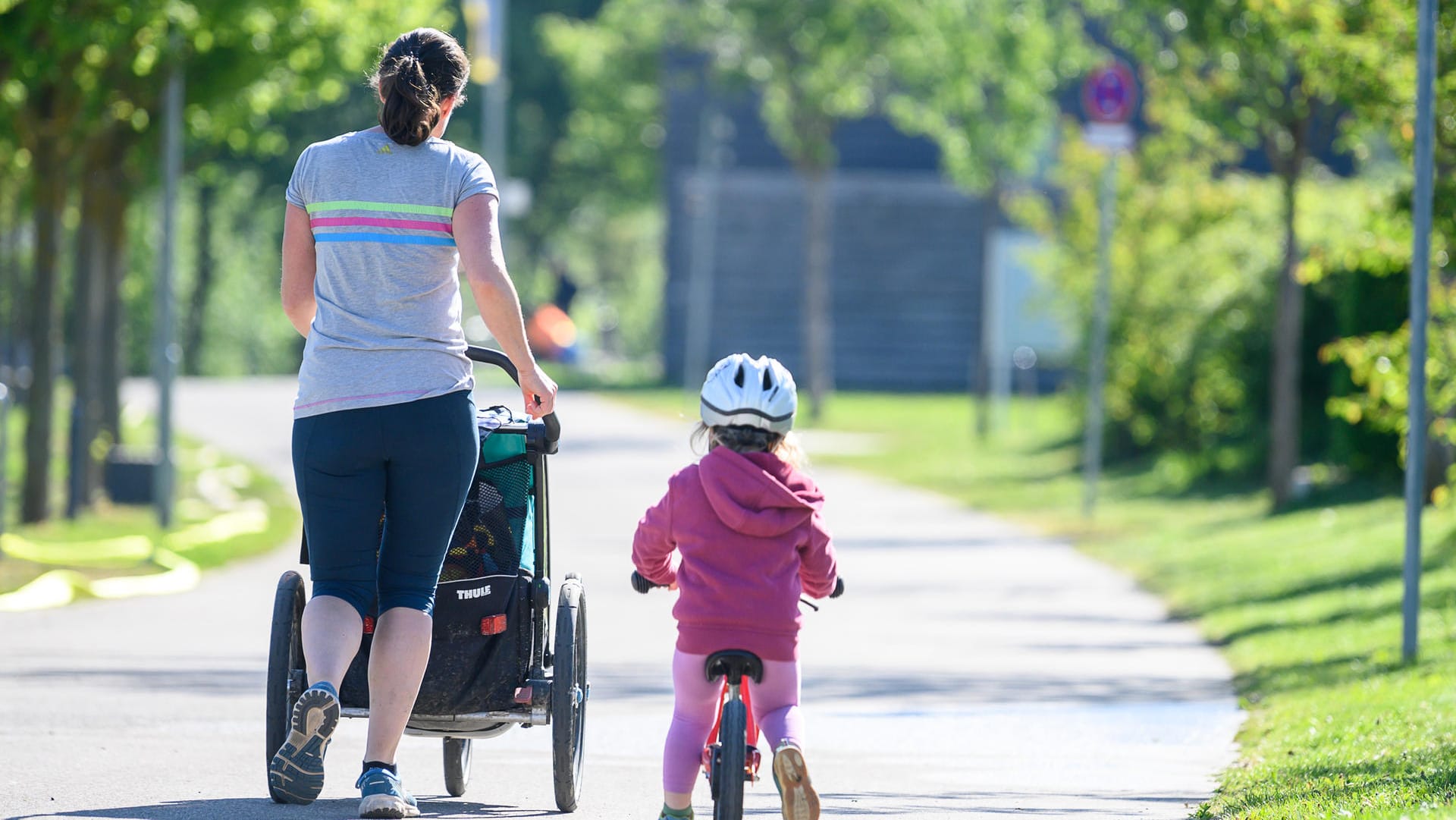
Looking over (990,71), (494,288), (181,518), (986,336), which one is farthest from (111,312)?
(986,336)

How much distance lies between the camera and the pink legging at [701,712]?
548 cm

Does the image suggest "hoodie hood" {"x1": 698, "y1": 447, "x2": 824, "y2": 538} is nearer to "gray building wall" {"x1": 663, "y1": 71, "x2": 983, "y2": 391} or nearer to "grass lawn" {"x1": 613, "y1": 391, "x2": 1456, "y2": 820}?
"grass lawn" {"x1": 613, "y1": 391, "x2": 1456, "y2": 820}

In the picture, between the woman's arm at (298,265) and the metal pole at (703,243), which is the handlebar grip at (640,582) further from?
the metal pole at (703,243)

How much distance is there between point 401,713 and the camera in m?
5.91

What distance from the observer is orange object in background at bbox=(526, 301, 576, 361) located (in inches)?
2613

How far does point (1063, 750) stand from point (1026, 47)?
86.3 ft

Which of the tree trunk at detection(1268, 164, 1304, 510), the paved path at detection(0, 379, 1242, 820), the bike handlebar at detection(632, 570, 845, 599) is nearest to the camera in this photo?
the bike handlebar at detection(632, 570, 845, 599)

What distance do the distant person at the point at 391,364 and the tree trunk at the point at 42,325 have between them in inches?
481

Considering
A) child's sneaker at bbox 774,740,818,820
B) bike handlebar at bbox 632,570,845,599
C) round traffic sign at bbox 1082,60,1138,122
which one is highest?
round traffic sign at bbox 1082,60,1138,122

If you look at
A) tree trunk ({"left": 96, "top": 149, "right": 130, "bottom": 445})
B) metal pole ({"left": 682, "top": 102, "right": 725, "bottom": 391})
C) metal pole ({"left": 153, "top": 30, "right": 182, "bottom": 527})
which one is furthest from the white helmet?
metal pole ({"left": 682, "top": 102, "right": 725, "bottom": 391})

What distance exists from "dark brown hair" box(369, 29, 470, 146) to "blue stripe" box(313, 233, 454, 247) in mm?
236

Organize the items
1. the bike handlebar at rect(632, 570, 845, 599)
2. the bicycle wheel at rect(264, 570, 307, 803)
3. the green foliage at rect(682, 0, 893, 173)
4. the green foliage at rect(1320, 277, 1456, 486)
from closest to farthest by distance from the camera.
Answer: the bike handlebar at rect(632, 570, 845, 599)
the bicycle wheel at rect(264, 570, 307, 803)
the green foliage at rect(1320, 277, 1456, 486)
the green foliage at rect(682, 0, 893, 173)

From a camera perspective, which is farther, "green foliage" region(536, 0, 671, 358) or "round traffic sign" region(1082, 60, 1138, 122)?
"green foliage" region(536, 0, 671, 358)

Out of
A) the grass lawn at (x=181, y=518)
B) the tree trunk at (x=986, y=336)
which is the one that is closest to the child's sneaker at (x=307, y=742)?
the grass lawn at (x=181, y=518)
